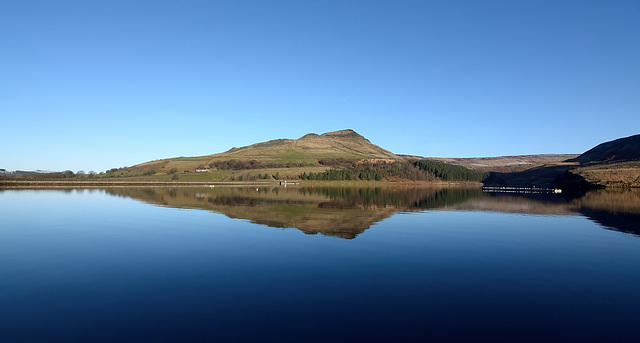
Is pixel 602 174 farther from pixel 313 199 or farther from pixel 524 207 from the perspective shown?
pixel 313 199

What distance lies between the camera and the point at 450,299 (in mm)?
12602

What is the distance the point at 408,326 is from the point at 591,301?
715 centimetres

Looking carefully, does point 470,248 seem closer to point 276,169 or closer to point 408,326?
point 408,326

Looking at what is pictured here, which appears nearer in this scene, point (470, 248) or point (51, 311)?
point (51, 311)

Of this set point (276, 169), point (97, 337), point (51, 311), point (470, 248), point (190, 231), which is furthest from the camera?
point (276, 169)

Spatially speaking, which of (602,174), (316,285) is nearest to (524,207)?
(316,285)

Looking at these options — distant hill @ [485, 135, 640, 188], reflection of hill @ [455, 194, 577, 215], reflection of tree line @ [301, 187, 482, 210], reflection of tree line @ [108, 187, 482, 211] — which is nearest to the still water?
reflection of hill @ [455, 194, 577, 215]

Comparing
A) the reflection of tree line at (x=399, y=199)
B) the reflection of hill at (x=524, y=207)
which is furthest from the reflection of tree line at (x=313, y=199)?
the reflection of hill at (x=524, y=207)

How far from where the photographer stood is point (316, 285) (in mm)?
13992

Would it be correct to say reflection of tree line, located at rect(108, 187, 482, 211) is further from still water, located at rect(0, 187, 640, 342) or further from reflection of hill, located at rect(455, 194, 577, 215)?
still water, located at rect(0, 187, 640, 342)

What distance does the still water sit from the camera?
400 inches

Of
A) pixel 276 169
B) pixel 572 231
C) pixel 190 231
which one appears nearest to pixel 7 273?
pixel 190 231

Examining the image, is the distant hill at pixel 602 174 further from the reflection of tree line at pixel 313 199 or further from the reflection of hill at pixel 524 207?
the reflection of hill at pixel 524 207

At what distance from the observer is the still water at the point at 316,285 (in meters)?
10.2
